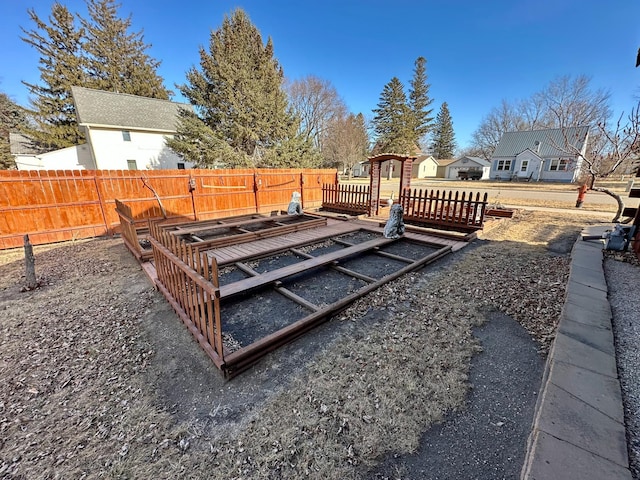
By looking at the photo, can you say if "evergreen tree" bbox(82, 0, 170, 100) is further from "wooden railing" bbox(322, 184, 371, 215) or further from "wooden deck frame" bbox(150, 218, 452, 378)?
"wooden deck frame" bbox(150, 218, 452, 378)

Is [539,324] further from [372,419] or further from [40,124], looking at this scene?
[40,124]

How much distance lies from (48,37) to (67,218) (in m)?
26.3

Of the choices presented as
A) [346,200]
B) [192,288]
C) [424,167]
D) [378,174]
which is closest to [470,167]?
[424,167]

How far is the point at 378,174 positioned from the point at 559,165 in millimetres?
32254

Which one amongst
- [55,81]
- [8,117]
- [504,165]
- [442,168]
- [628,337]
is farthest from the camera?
[442,168]

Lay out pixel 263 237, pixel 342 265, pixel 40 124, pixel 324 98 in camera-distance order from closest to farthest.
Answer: pixel 342 265, pixel 263 237, pixel 40 124, pixel 324 98

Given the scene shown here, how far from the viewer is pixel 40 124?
21.4 m

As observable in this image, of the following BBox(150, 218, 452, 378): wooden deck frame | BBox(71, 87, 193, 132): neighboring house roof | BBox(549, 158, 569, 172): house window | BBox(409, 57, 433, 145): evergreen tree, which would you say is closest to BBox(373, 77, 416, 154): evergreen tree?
BBox(409, 57, 433, 145): evergreen tree

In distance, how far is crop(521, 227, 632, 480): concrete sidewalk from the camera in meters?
1.55

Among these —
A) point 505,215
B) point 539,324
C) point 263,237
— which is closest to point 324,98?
point 505,215

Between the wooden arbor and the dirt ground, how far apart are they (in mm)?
5684

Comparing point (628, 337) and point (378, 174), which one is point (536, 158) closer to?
point (378, 174)

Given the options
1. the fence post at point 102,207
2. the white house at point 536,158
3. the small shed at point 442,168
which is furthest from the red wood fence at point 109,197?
the small shed at point 442,168

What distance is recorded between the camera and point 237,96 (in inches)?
559
